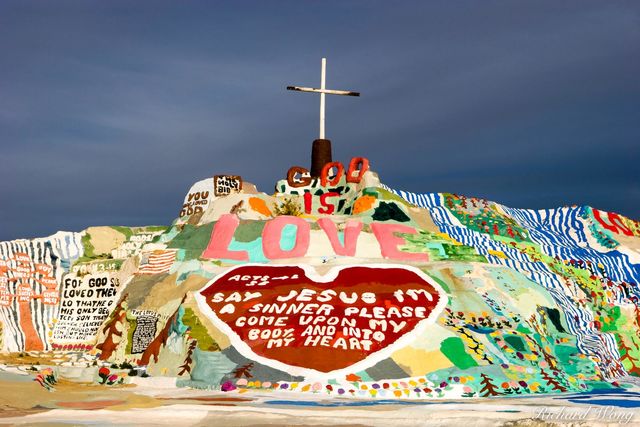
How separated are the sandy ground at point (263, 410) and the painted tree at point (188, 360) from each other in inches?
84.1

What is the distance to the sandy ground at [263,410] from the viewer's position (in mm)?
17859

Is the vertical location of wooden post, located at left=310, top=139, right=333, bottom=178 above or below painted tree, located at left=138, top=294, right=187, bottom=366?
above

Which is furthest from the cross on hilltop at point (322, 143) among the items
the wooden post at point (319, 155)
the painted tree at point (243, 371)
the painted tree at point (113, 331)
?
the painted tree at point (243, 371)

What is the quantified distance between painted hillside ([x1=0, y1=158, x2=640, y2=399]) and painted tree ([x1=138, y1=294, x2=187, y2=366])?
0.46 feet

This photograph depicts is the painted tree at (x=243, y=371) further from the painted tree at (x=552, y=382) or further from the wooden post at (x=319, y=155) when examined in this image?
the wooden post at (x=319, y=155)

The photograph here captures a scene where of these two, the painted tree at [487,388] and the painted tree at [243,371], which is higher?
the painted tree at [243,371]

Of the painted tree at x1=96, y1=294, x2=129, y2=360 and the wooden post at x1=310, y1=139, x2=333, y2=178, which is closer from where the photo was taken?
the painted tree at x1=96, y1=294, x2=129, y2=360

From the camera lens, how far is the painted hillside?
25.9 meters

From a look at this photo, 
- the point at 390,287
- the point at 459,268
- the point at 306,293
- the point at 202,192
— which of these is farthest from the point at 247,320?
the point at 202,192

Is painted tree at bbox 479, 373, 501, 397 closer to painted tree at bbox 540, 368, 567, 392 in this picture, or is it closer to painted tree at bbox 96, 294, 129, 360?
painted tree at bbox 540, 368, 567, 392

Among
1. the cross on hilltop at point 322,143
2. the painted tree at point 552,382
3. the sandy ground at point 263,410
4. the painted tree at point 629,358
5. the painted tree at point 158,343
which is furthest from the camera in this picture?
the cross on hilltop at point 322,143

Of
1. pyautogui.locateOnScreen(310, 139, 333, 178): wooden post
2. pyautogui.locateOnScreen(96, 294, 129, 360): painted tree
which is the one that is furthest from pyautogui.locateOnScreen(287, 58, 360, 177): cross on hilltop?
pyautogui.locateOnScreen(96, 294, 129, 360): painted tree

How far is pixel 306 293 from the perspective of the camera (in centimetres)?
2892

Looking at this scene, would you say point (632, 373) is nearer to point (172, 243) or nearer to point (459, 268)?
point (459, 268)
